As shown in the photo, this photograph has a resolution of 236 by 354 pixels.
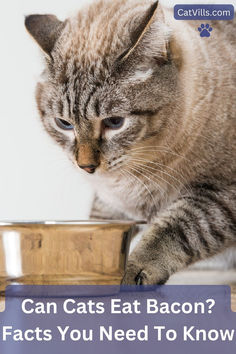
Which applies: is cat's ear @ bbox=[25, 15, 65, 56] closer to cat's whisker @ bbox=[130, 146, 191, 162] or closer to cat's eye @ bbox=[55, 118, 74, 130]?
cat's eye @ bbox=[55, 118, 74, 130]

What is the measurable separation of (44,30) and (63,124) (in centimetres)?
20

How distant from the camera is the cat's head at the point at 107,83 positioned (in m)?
1.19

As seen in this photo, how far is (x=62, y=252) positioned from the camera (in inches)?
41.1

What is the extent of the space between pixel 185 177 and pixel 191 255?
18 cm

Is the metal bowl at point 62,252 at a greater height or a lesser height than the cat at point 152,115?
lesser

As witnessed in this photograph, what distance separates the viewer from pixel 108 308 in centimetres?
105

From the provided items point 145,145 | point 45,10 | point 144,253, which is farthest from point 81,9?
point 144,253

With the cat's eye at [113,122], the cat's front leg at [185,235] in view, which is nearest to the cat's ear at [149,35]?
the cat's eye at [113,122]

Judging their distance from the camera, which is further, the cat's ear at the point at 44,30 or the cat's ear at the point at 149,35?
the cat's ear at the point at 44,30

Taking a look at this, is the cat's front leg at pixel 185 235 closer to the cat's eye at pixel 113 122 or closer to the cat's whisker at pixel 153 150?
the cat's whisker at pixel 153 150

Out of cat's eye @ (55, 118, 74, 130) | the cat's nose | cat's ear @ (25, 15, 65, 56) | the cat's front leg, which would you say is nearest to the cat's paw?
the cat's front leg

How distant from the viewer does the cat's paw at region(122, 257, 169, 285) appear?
1.15 metres

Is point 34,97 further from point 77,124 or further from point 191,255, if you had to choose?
point 191,255

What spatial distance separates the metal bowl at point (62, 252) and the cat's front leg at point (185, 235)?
92 mm
